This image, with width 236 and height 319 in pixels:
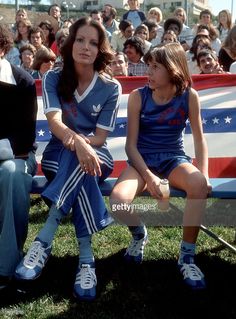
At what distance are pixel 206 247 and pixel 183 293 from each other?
2.79 feet

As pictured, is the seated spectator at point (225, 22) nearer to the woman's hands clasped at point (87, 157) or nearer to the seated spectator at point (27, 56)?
the seated spectator at point (27, 56)

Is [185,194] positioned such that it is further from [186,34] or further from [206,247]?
[186,34]

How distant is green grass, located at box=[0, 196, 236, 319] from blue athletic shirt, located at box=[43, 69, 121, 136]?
3.02 feet

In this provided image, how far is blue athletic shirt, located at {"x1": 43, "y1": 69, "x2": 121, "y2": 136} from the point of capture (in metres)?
3.62

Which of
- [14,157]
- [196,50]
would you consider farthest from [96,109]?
[196,50]

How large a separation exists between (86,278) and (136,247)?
0.64 meters

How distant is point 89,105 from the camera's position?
11.9 ft

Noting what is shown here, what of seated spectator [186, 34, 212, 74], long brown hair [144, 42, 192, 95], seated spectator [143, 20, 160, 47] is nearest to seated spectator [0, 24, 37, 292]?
long brown hair [144, 42, 192, 95]

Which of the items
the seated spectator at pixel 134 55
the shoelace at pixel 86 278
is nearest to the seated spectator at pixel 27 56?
the seated spectator at pixel 134 55

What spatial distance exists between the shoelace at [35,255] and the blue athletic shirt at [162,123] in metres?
0.93

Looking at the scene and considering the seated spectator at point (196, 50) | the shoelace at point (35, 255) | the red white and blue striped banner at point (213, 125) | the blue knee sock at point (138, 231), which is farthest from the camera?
the seated spectator at point (196, 50)

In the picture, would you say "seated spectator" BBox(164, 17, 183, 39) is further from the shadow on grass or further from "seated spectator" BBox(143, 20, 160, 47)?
the shadow on grass

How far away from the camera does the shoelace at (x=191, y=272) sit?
341 centimetres

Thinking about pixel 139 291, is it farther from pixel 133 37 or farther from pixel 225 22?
pixel 225 22
